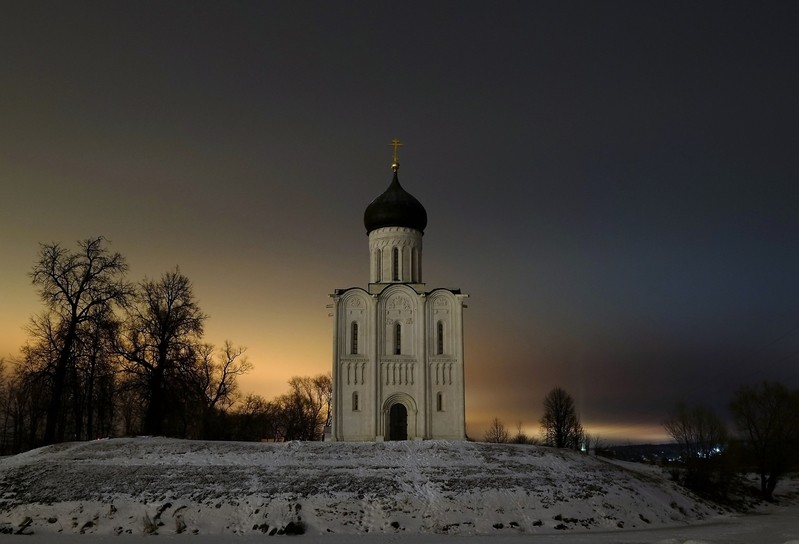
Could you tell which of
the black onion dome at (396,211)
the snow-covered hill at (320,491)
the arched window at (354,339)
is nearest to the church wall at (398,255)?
the black onion dome at (396,211)

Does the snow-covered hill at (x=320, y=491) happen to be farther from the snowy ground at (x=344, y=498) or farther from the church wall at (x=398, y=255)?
the church wall at (x=398, y=255)

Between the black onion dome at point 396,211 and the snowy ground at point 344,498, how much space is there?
16.1 m

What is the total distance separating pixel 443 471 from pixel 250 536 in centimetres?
935

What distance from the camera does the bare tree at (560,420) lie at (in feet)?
220

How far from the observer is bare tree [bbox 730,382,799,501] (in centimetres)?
4659

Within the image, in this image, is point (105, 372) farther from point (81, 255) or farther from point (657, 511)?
point (657, 511)

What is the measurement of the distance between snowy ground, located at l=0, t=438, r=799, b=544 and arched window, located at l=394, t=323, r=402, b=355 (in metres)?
9.16

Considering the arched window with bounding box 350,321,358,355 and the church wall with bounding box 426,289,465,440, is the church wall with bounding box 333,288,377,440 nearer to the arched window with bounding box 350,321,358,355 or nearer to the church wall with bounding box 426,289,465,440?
the arched window with bounding box 350,321,358,355

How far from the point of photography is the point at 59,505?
2772 cm

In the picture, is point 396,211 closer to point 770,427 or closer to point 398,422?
point 398,422

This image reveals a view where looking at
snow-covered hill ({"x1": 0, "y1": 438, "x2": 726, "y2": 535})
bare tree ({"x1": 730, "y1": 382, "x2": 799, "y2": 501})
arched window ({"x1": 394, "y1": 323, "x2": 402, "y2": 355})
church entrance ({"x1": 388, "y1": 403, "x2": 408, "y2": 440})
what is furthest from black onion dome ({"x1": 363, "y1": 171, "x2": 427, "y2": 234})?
bare tree ({"x1": 730, "y1": 382, "x2": 799, "y2": 501})

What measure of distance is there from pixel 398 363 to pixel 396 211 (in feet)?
31.3

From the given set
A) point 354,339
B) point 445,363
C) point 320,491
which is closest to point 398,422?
point 445,363

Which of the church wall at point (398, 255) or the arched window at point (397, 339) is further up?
the church wall at point (398, 255)
